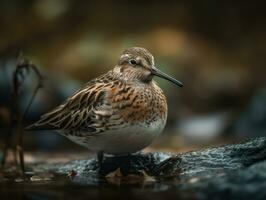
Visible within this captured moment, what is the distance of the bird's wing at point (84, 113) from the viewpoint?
9.80 metres

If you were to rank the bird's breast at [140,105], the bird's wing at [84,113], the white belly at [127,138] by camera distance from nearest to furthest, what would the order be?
the white belly at [127,138]
the bird's breast at [140,105]
the bird's wing at [84,113]

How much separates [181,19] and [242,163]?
1457 centimetres

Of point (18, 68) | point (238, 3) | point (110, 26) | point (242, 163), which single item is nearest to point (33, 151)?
point (18, 68)

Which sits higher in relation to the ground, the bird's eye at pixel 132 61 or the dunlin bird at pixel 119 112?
the bird's eye at pixel 132 61

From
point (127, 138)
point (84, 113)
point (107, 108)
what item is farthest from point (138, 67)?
point (127, 138)

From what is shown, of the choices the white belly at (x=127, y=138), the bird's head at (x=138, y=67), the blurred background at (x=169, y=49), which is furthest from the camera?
the blurred background at (x=169, y=49)

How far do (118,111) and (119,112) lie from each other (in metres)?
0.03

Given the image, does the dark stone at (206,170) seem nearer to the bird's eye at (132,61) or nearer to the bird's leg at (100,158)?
the bird's leg at (100,158)

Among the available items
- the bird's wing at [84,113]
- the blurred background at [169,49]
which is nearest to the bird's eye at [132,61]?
the bird's wing at [84,113]

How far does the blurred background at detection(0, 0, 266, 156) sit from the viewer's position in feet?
56.6

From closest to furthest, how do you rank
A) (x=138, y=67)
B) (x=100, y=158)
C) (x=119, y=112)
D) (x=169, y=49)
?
(x=119, y=112), (x=100, y=158), (x=138, y=67), (x=169, y=49)

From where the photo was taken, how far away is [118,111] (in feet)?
31.9

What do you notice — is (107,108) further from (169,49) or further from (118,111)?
(169,49)

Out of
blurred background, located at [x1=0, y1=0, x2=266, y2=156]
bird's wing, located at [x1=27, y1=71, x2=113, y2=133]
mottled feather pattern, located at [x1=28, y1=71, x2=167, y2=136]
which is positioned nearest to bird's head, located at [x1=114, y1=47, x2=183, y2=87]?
mottled feather pattern, located at [x1=28, y1=71, x2=167, y2=136]
